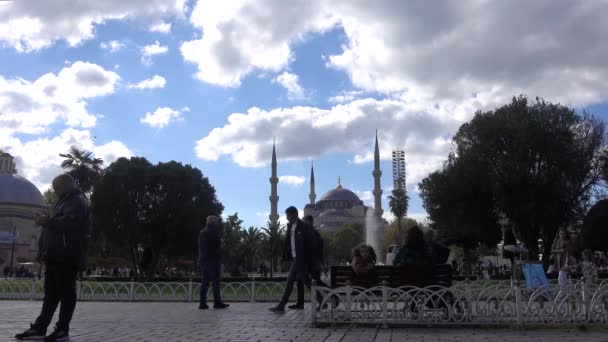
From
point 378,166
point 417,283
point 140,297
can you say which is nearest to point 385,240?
point 378,166

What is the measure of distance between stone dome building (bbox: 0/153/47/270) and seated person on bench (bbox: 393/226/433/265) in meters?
73.3

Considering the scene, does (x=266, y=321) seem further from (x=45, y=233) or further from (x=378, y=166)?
(x=378, y=166)

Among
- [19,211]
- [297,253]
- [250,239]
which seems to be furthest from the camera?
[19,211]

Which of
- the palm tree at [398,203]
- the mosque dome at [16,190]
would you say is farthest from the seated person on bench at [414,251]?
the mosque dome at [16,190]

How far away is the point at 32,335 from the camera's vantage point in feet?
19.6

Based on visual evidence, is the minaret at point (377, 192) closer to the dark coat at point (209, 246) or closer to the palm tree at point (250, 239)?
the palm tree at point (250, 239)

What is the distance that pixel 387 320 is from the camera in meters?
7.35

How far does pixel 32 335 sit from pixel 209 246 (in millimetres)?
5144

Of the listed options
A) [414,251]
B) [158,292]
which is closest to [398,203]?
[158,292]

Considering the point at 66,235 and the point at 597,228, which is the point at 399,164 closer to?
the point at 597,228

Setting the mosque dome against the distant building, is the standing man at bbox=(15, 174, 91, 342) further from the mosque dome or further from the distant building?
the distant building

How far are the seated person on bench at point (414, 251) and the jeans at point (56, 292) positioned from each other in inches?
177

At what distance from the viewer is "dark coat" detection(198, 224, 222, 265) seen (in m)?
11.0

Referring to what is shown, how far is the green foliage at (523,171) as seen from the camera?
99.4 ft
